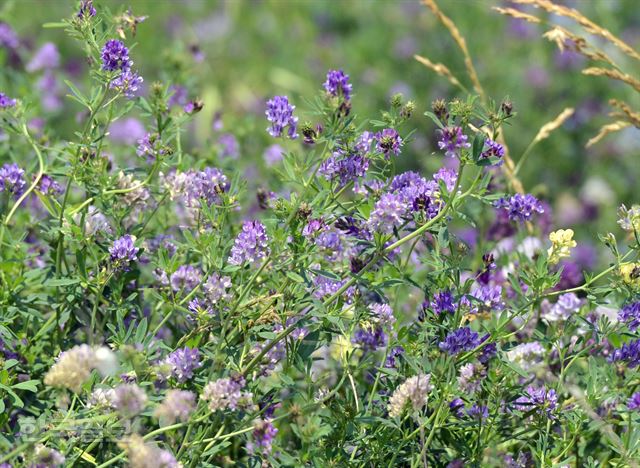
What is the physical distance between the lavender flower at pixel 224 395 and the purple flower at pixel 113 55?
668 millimetres

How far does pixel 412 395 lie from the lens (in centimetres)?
166

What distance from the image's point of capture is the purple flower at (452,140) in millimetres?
1793

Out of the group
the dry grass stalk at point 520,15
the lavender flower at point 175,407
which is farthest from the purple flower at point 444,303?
the dry grass stalk at point 520,15

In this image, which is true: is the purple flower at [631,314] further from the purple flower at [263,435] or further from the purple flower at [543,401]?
the purple flower at [263,435]

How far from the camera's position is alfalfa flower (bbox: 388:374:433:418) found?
65.2 inches

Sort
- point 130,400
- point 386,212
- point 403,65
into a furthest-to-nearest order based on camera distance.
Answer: point 403,65 < point 386,212 < point 130,400

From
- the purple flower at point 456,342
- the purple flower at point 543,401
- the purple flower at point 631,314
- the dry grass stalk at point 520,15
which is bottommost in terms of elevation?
the purple flower at point 543,401

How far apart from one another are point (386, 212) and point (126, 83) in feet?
1.97

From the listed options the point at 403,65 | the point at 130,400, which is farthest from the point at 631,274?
the point at 403,65

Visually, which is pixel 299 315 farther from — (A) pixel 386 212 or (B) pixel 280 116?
(B) pixel 280 116

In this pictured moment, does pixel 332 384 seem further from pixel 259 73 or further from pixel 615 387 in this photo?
pixel 259 73

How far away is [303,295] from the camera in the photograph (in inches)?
74.7

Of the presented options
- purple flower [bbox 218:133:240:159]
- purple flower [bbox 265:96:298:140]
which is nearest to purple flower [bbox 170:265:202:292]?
→ purple flower [bbox 265:96:298:140]

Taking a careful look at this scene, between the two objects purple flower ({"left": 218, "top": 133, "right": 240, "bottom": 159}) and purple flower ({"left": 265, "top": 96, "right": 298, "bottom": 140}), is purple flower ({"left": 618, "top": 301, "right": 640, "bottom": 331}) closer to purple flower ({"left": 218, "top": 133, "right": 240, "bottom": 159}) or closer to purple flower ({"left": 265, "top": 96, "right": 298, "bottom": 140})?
purple flower ({"left": 265, "top": 96, "right": 298, "bottom": 140})
